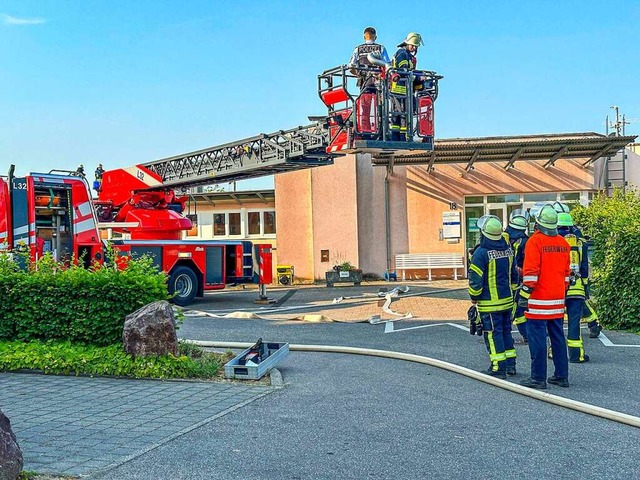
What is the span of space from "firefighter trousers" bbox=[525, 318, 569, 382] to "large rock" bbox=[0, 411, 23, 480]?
15.7 ft

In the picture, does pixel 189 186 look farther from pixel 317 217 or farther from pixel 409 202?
pixel 409 202

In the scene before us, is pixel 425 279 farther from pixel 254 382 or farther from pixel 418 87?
pixel 254 382

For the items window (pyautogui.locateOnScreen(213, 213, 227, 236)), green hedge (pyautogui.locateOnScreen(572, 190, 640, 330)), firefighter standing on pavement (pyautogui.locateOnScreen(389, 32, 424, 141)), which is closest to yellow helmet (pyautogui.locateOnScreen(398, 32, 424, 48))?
firefighter standing on pavement (pyautogui.locateOnScreen(389, 32, 424, 141))

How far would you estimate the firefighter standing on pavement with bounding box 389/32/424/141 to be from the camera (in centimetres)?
1249

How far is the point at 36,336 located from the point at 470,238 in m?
15.7

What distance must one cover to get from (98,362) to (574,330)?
5543 millimetres

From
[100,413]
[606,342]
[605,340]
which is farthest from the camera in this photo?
[605,340]

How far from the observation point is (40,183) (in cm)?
1394

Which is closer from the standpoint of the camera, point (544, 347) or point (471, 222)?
point (544, 347)

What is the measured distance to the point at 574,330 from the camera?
28.2 ft

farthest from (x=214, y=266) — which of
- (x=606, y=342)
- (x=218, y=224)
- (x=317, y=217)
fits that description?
(x=606, y=342)

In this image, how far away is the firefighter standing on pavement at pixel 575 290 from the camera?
28.2ft

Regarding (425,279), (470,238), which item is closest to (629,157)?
(470,238)

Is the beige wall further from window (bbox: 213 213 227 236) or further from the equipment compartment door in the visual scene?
the equipment compartment door
